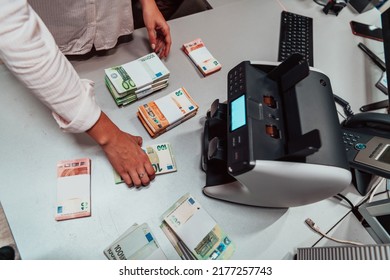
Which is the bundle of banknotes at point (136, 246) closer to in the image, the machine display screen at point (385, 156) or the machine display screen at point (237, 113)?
the machine display screen at point (237, 113)

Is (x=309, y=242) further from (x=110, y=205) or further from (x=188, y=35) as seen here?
(x=188, y=35)

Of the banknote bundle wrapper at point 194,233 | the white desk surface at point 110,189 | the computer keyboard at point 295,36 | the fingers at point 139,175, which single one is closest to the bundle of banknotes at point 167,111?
the white desk surface at point 110,189

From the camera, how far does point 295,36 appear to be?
1262mm

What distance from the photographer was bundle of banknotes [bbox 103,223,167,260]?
0.75 metres

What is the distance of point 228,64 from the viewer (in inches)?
45.4

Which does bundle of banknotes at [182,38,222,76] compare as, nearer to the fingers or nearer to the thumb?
the thumb

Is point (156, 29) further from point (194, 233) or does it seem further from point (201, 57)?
point (194, 233)

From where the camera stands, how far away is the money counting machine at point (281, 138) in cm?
63

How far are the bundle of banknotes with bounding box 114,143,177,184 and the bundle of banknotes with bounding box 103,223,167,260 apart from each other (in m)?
0.17

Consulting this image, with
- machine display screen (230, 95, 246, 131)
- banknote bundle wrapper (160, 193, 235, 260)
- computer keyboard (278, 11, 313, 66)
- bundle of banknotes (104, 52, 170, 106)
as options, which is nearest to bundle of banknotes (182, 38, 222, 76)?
bundle of banknotes (104, 52, 170, 106)

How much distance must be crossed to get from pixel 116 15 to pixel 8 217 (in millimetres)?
712

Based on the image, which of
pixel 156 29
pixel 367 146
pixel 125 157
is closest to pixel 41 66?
pixel 125 157

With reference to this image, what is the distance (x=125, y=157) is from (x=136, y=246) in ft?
0.81

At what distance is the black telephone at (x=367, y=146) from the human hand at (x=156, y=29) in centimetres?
71
